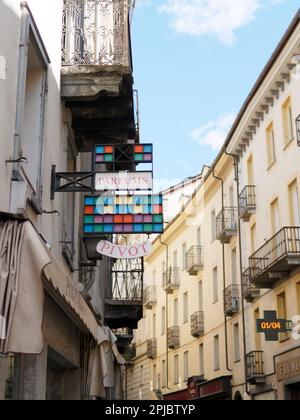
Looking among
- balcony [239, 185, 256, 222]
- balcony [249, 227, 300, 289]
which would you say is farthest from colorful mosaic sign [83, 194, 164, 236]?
balcony [239, 185, 256, 222]

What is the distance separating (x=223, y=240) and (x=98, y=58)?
2193 centimetres

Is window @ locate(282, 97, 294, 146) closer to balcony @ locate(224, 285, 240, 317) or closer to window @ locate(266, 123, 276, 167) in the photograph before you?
window @ locate(266, 123, 276, 167)

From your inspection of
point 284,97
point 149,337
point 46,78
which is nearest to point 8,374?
point 46,78

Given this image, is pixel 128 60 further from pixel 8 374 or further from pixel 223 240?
pixel 223 240

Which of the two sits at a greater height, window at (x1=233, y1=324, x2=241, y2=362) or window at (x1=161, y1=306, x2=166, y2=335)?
window at (x1=161, y1=306, x2=166, y2=335)

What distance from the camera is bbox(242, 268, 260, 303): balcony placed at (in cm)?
2689

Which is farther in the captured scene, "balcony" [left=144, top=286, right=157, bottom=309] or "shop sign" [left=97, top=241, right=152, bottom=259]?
"balcony" [left=144, top=286, right=157, bottom=309]

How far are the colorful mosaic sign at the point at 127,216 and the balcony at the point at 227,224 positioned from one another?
22.1 metres

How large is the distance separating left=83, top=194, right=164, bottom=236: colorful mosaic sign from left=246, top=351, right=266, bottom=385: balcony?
1852 cm

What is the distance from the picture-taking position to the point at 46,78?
8828mm

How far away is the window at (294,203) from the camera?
23.1m

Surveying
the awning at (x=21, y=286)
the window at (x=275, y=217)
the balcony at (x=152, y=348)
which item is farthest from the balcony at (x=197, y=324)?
the awning at (x=21, y=286)

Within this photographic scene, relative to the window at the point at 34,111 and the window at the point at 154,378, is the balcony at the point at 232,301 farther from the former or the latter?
the window at the point at 34,111

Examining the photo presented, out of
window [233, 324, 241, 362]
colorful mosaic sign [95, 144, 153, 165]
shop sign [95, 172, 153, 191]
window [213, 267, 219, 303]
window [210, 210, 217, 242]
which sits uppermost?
window [210, 210, 217, 242]
